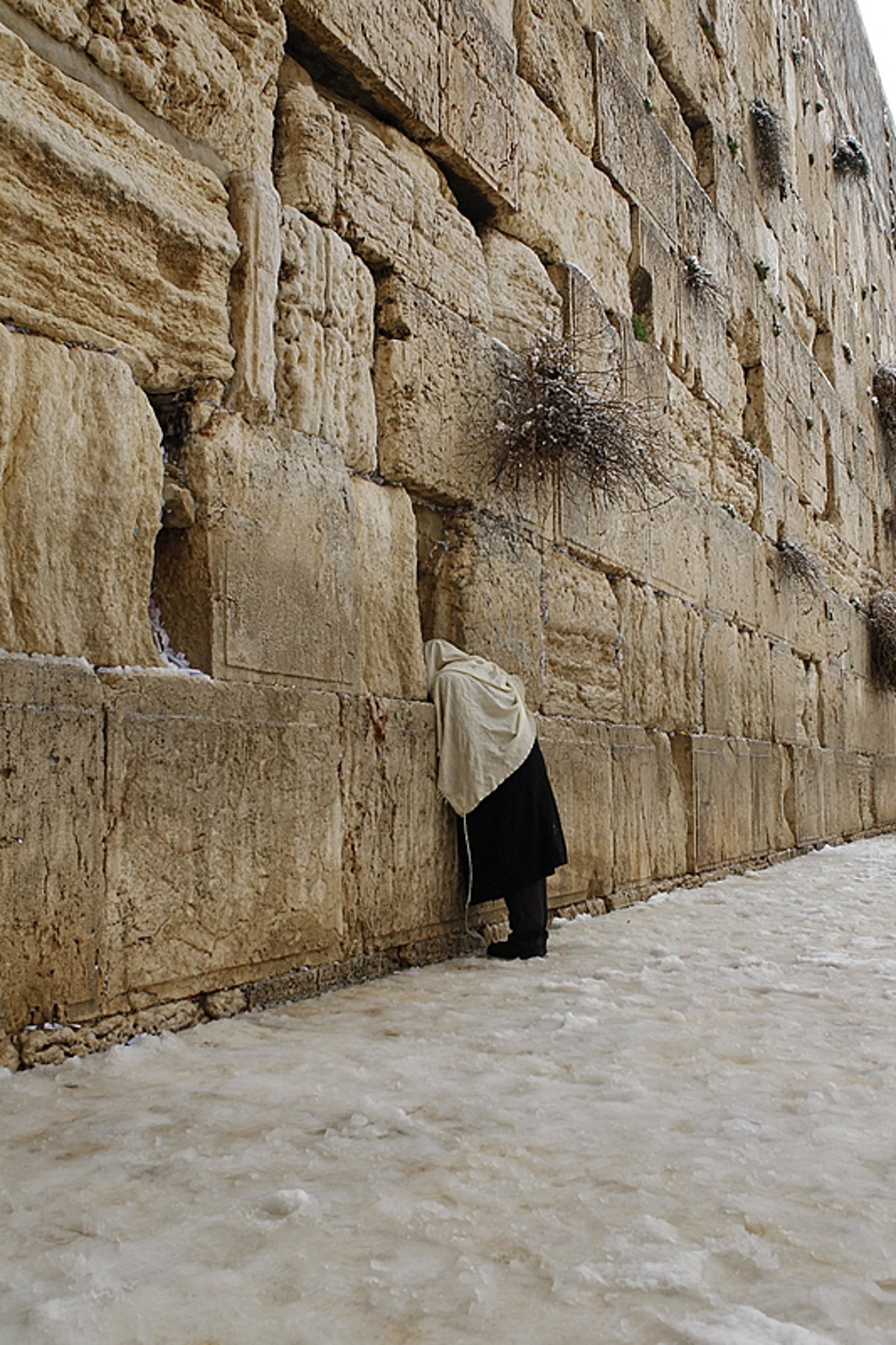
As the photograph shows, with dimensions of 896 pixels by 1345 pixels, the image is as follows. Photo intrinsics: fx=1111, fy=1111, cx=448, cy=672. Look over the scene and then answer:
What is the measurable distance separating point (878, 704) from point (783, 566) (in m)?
3.32

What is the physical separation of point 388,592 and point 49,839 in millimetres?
1592

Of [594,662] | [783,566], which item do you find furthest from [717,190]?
[594,662]

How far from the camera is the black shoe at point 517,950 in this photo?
3805 mm

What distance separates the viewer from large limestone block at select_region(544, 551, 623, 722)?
480 centimetres

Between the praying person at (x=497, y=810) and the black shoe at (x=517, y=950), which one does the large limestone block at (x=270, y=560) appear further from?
the black shoe at (x=517, y=950)

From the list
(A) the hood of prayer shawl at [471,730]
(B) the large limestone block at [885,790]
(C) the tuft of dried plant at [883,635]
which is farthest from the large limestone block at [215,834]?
(C) the tuft of dried plant at [883,635]

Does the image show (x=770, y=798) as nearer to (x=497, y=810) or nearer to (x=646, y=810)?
(x=646, y=810)

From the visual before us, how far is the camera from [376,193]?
393 centimetres

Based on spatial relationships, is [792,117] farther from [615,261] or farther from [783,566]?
[615,261]

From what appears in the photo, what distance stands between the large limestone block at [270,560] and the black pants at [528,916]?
0.94 metres

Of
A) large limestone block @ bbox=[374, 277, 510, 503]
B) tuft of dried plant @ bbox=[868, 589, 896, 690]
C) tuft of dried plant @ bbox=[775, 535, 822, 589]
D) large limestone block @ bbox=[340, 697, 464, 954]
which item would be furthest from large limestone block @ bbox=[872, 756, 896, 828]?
large limestone block @ bbox=[340, 697, 464, 954]

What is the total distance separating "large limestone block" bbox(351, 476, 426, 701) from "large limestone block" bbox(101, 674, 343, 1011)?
33cm

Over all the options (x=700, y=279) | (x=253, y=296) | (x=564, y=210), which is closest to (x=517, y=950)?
(x=253, y=296)

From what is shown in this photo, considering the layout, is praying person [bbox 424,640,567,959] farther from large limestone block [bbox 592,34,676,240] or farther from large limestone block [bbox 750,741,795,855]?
large limestone block [bbox 750,741,795,855]
